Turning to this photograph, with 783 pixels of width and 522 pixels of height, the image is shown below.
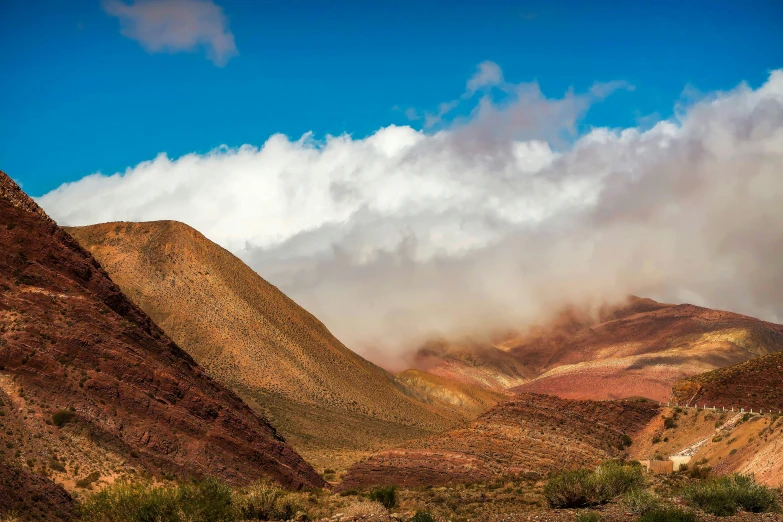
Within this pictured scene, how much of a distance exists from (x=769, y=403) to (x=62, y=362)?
42875 mm

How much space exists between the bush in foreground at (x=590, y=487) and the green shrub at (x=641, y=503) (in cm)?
405

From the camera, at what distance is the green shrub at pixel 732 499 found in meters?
31.4

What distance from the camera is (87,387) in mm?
34375

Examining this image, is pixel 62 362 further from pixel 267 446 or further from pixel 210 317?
pixel 210 317

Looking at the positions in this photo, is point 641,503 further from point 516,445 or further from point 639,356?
point 639,356

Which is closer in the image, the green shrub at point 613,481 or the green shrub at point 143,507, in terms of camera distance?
the green shrub at point 143,507

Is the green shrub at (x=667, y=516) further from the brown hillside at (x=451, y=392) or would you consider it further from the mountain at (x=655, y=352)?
the brown hillside at (x=451, y=392)

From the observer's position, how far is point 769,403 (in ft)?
186

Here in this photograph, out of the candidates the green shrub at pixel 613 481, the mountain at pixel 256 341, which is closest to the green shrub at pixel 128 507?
the green shrub at pixel 613 481

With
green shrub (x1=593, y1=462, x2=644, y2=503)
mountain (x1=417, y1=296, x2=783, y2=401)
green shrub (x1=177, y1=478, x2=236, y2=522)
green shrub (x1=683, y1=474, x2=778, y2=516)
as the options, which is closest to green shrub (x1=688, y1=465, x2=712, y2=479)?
green shrub (x1=593, y1=462, x2=644, y2=503)

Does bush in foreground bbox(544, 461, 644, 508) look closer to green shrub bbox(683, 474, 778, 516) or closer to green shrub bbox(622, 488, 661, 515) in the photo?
green shrub bbox(622, 488, 661, 515)

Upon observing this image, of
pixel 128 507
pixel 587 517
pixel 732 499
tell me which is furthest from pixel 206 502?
pixel 732 499

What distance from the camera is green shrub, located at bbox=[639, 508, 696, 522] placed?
89.2 feet

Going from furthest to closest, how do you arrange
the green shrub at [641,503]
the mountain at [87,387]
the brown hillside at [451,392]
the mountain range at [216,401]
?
the brown hillside at [451,392] < the mountain range at [216,401] < the mountain at [87,387] < the green shrub at [641,503]
